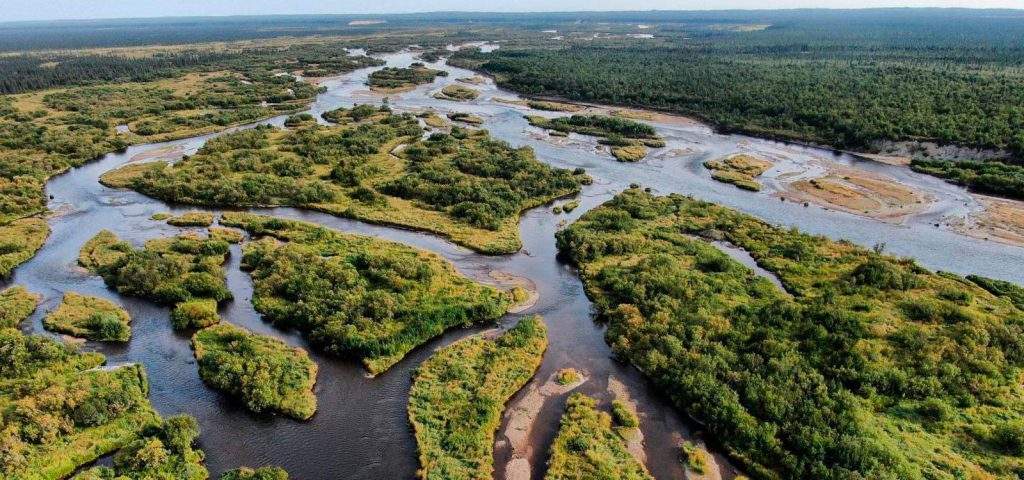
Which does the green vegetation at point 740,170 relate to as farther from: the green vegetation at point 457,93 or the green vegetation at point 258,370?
the green vegetation at point 457,93

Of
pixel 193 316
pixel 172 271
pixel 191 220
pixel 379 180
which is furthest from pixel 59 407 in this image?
pixel 379 180

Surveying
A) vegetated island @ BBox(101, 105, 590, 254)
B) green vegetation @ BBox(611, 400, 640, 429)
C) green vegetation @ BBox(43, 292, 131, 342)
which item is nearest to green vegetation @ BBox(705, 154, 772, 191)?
vegetated island @ BBox(101, 105, 590, 254)

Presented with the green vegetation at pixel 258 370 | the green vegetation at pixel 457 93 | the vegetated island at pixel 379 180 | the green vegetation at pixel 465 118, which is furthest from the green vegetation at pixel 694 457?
the green vegetation at pixel 457 93

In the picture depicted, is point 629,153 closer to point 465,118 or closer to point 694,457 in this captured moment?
point 465,118

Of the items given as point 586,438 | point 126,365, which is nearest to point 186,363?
point 126,365

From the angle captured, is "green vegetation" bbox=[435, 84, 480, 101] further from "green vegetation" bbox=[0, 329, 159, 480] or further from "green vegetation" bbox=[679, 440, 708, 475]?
"green vegetation" bbox=[679, 440, 708, 475]

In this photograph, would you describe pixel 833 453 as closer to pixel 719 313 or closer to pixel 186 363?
pixel 719 313
